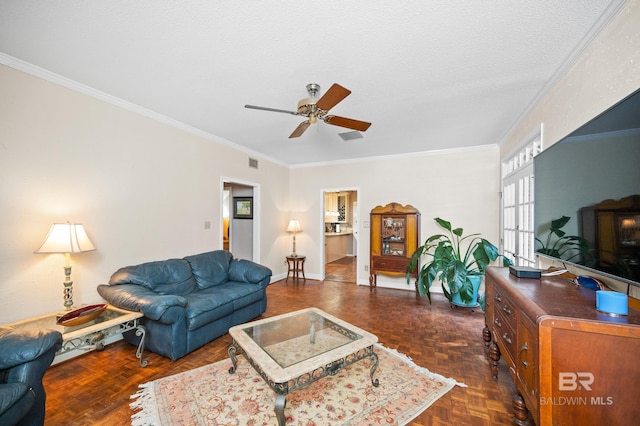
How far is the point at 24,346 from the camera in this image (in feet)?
4.61

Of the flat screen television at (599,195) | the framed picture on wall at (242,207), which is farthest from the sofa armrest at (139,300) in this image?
Result: the framed picture on wall at (242,207)

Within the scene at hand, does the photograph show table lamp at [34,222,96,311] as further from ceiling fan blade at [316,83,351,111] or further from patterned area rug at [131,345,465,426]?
ceiling fan blade at [316,83,351,111]

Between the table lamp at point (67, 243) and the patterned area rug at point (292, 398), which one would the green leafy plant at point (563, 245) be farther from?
the table lamp at point (67, 243)

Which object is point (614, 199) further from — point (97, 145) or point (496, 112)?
point (97, 145)

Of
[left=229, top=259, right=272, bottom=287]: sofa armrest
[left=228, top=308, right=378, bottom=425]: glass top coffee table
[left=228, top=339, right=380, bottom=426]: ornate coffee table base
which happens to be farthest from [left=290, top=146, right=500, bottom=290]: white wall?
[left=228, top=339, right=380, bottom=426]: ornate coffee table base

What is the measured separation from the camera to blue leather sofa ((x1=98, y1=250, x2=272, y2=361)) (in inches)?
94.6

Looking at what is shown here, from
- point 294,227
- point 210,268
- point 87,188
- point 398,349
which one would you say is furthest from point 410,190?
point 87,188

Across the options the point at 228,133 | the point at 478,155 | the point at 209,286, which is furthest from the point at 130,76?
the point at 478,155

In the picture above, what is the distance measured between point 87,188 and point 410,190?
478cm

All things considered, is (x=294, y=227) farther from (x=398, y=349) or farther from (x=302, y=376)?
(x=302, y=376)

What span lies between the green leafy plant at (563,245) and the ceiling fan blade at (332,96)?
5.69ft

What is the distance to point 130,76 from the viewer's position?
2.39 metres

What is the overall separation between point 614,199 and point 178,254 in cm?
412

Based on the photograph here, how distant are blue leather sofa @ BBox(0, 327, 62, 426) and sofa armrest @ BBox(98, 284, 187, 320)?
30.2 inches
